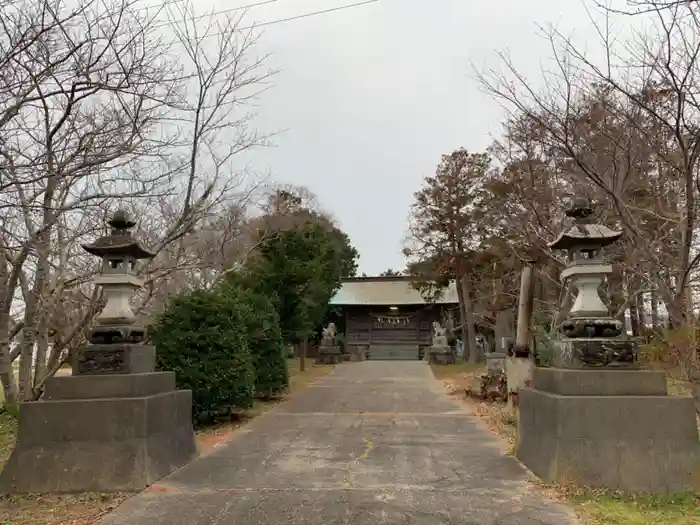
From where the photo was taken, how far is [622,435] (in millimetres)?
6195

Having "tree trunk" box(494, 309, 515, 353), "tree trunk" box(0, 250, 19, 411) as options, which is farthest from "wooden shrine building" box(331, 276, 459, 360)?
"tree trunk" box(0, 250, 19, 411)

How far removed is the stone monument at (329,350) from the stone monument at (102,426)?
25057 mm

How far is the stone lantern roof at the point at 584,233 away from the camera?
7.07 meters

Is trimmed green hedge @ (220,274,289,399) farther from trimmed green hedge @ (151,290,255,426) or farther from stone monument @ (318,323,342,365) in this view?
stone monument @ (318,323,342,365)

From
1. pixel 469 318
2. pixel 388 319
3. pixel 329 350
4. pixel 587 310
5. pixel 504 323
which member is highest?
pixel 388 319

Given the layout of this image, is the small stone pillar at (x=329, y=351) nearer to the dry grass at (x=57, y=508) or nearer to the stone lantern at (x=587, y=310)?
the stone lantern at (x=587, y=310)

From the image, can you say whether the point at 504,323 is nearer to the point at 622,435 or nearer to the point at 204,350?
the point at 204,350

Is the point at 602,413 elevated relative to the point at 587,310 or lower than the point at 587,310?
lower

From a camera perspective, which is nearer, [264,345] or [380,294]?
[264,345]

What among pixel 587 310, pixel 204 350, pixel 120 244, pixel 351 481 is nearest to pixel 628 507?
pixel 587 310

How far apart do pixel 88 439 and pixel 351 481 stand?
8.92 feet

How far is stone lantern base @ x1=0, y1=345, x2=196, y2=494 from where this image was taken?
20.7 ft

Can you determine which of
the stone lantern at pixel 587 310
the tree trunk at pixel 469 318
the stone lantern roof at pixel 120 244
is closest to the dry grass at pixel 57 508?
the stone lantern roof at pixel 120 244

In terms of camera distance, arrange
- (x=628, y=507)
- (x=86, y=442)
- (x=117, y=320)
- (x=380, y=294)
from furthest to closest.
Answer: (x=380, y=294) → (x=117, y=320) → (x=86, y=442) → (x=628, y=507)
